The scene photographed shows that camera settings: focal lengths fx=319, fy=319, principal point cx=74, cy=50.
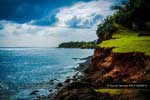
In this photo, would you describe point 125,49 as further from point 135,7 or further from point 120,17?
point 120,17

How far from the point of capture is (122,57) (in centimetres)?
3744

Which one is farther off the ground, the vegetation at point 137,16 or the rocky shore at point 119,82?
the vegetation at point 137,16

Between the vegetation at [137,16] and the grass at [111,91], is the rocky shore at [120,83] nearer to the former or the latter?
the grass at [111,91]

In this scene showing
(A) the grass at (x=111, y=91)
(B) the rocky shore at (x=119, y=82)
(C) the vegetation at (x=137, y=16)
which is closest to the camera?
(B) the rocky shore at (x=119, y=82)

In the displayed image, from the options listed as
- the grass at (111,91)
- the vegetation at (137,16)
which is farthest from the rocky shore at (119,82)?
the vegetation at (137,16)

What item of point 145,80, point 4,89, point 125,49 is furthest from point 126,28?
point 145,80

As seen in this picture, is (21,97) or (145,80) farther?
(21,97)

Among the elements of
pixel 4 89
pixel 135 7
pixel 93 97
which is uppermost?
pixel 135 7

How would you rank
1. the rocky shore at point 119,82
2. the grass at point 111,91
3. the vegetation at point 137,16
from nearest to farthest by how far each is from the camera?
the rocky shore at point 119,82 < the grass at point 111,91 < the vegetation at point 137,16

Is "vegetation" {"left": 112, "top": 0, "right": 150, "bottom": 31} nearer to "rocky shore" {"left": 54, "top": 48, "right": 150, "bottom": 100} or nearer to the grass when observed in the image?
"rocky shore" {"left": 54, "top": 48, "right": 150, "bottom": 100}

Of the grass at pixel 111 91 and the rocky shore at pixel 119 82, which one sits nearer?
the rocky shore at pixel 119 82

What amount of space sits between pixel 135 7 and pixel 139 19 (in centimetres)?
322

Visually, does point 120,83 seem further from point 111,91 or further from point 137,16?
point 137,16

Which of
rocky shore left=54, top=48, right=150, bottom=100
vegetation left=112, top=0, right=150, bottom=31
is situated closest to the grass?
rocky shore left=54, top=48, right=150, bottom=100
